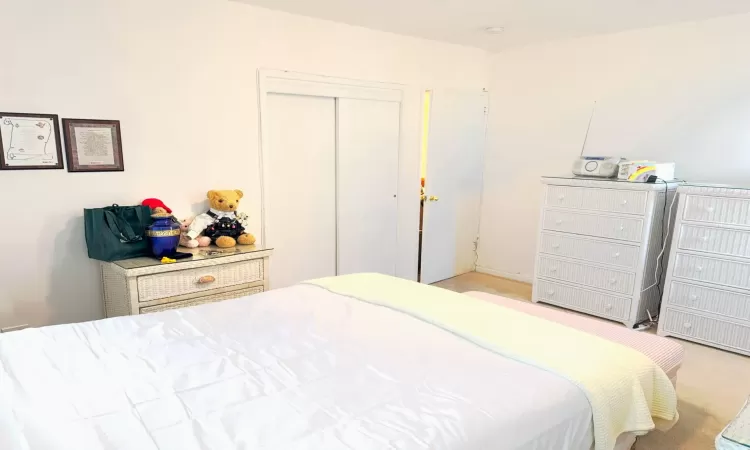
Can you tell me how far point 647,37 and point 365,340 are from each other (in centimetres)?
352

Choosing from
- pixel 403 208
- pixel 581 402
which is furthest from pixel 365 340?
pixel 403 208

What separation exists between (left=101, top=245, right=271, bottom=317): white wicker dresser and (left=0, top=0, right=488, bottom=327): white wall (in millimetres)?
309

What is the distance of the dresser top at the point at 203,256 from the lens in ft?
8.58

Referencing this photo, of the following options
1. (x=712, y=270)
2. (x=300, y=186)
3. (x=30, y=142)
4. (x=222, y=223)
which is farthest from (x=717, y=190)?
(x=30, y=142)

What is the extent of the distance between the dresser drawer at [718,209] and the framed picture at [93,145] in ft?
12.0

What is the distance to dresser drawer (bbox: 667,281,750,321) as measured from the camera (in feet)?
10.1

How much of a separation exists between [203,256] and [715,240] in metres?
3.28

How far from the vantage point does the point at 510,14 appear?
3.43m

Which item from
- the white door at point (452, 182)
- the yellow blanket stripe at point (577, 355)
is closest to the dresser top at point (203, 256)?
the yellow blanket stripe at point (577, 355)

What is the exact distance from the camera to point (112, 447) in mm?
1106

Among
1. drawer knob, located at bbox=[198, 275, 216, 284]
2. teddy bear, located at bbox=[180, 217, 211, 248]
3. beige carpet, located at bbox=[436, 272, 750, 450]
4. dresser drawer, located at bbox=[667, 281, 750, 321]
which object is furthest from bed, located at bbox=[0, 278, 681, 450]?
dresser drawer, located at bbox=[667, 281, 750, 321]

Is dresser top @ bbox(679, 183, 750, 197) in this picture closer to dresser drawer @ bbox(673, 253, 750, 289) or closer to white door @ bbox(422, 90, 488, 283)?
dresser drawer @ bbox(673, 253, 750, 289)

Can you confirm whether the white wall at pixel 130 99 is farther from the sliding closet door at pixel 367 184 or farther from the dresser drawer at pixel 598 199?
the dresser drawer at pixel 598 199

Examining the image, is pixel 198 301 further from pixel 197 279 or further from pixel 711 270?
pixel 711 270
